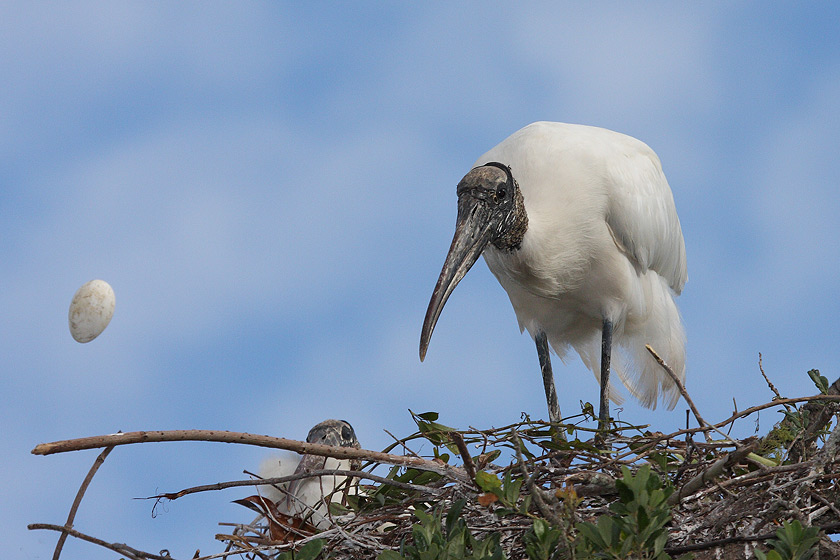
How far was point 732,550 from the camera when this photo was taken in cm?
274

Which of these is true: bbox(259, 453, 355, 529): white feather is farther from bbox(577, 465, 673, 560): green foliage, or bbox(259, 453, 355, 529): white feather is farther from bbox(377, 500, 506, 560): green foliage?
bbox(577, 465, 673, 560): green foliage

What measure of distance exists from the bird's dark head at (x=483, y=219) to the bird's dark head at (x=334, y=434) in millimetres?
641

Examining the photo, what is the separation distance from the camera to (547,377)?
5.02m

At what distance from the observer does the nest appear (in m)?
2.48

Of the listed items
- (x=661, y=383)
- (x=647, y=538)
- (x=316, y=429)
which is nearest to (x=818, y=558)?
(x=647, y=538)

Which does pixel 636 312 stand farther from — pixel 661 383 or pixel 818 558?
pixel 818 558

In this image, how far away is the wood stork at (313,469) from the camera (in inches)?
144

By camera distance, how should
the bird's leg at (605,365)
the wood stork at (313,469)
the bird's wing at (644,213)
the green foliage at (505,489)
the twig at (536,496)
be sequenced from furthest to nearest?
the bird's leg at (605,365)
the bird's wing at (644,213)
the wood stork at (313,469)
the green foliage at (505,489)
the twig at (536,496)

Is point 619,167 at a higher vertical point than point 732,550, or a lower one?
higher

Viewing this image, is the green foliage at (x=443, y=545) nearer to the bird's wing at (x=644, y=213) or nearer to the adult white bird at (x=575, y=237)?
the adult white bird at (x=575, y=237)

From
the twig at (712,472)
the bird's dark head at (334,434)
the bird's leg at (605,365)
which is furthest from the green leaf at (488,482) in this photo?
the bird's leg at (605,365)

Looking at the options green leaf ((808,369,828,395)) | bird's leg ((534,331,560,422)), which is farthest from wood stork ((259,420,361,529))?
green leaf ((808,369,828,395))

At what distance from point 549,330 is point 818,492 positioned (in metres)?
2.52

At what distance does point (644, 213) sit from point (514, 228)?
79 centimetres
